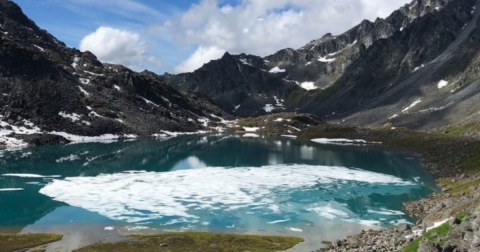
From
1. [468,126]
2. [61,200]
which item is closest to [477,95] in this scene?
[468,126]

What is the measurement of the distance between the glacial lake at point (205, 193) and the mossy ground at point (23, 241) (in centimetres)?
243

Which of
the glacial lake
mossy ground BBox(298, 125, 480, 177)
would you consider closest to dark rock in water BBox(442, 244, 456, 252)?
the glacial lake

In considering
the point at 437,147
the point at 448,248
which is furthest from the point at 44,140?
the point at 448,248

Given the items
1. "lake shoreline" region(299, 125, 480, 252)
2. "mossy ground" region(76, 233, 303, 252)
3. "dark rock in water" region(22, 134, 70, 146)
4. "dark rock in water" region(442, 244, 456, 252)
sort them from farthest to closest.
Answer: "dark rock in water" region(22, 134, 70, 146), "mossy ground" region(76, 233, 303, 252), "lake shoreline" region(299, 125, 480, 252), "dark rock in water" region(442, 244, 456, 252)

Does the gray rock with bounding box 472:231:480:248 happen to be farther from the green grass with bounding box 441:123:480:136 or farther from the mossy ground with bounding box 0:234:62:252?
the green grass with bounding box 441:123:480:136

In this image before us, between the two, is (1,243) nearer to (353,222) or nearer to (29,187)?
(29,187)

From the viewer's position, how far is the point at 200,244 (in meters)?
48.2

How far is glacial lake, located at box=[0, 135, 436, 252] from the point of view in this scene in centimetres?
5650

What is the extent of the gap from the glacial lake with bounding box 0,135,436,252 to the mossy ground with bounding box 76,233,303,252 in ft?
8.56

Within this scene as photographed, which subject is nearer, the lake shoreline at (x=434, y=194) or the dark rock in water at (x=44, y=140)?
the lake shoreline at (x=434, y=194)

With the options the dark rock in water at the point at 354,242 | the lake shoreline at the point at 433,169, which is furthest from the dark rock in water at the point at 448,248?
the dark rock in water at the point at 354,242

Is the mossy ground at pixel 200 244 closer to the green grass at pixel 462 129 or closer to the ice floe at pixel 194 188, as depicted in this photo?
the ice floe at pixel 194 188

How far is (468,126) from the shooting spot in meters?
152

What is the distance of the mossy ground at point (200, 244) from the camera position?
4612 centimetres
